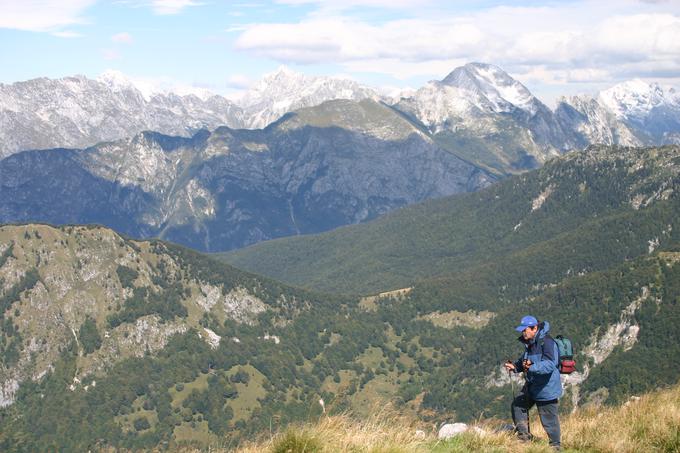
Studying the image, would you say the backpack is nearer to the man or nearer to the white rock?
the man

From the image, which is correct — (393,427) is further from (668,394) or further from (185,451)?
(668,394)

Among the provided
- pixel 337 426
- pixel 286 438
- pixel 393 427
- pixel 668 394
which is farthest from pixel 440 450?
pixel 668 394

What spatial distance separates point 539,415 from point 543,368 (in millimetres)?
1960

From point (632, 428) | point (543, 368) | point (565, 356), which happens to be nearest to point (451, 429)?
point (543, 368)

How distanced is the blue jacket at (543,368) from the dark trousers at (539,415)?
1.13 ft

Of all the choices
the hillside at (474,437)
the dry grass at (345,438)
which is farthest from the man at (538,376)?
the dry grass at (345,438)

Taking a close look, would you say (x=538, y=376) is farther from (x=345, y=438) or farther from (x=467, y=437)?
(x=345, y=438)

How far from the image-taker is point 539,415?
2808 cm

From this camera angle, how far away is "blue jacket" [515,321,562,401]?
28.0m

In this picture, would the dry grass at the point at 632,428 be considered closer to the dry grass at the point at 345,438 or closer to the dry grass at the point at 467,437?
the dry grass at the point at 467,437

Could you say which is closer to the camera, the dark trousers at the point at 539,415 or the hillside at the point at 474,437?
the hillside at the point at 474,437

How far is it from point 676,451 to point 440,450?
28.2 feet

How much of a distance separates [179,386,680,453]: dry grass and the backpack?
107 inches

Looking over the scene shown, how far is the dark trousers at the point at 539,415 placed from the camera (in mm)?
27472
